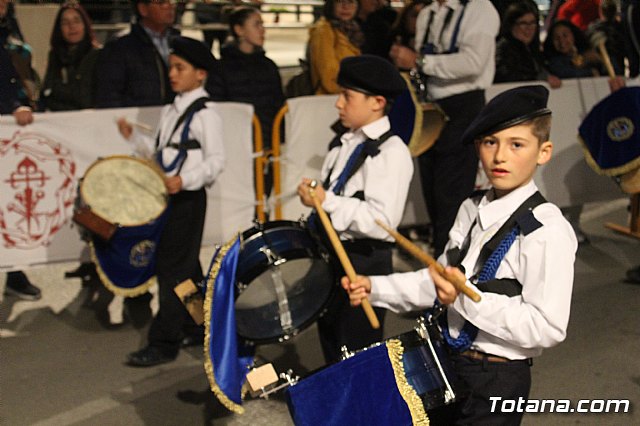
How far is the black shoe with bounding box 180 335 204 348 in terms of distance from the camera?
5.18m

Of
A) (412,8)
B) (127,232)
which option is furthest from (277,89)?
(127,232)

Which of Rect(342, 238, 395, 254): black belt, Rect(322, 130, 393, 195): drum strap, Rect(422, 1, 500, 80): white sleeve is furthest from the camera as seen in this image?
Rect(422, 1, 500, 80): white sleeve

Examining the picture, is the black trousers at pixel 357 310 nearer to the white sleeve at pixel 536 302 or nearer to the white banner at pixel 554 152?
the white sleeve at pixel 536 302

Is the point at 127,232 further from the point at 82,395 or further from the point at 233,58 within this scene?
the point at 233,58

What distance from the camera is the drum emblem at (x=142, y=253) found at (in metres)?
5.03

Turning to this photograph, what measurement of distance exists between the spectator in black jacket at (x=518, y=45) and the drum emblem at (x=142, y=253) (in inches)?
136

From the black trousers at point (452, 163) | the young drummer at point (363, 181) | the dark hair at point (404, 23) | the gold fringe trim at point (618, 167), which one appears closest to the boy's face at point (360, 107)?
the young drummer at point (363, 181)

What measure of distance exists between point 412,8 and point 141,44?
2.52 meters

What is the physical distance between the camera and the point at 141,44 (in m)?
6.00

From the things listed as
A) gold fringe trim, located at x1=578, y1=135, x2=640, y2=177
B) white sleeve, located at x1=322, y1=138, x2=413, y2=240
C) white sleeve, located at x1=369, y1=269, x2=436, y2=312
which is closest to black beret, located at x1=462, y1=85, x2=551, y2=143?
white sleeve, located at x1=369, y1=269, x2=436, y2=312

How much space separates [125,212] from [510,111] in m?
2.82

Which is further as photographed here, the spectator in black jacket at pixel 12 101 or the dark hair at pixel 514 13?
the dark hair at pixel 514 13

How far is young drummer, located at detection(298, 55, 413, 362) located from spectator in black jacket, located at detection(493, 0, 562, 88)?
342 centimetres

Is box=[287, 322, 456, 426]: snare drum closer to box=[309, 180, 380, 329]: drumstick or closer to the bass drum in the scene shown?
box=[309, 180, 380, 329]: drumstick
